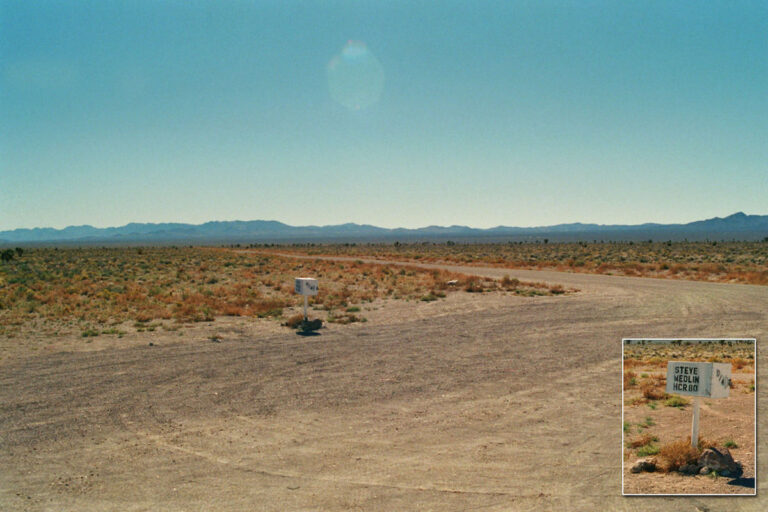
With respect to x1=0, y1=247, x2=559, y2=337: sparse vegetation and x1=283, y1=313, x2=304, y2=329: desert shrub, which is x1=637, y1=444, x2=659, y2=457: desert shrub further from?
x1=0, y1=247, x2=559, y2=337: sparse vegetation

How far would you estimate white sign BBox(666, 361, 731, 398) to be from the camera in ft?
14.9

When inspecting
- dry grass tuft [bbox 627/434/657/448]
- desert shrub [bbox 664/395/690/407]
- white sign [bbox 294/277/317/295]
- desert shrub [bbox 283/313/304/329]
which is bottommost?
desert shrub [bbox 283/313/304/329]

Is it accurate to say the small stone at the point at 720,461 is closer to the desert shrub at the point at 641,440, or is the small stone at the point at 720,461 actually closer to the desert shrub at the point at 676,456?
→ the desert shrub at the point at 676,456

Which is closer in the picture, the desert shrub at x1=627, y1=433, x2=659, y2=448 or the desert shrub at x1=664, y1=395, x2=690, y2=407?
the desert shrub at x1=627, y1=433, x2=659, y2=448

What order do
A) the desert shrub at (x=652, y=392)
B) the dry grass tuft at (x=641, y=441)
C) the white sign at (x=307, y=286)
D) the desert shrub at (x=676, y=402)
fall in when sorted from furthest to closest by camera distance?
the white sign at (x=307, y=286), the desert shrub at (x=652, y=392), the desert shrub at (x=676, y=402), the dry grass tuft at (x=641, y=441)

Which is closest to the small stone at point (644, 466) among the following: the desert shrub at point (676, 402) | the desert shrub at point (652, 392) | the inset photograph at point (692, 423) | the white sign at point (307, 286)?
the inset photograph at point (692, 423)

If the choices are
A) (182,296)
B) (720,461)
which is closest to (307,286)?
(182,296)

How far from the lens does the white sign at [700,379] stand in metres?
4.54

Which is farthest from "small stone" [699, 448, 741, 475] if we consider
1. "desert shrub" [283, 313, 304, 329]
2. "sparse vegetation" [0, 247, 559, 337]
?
"sparse vegetation" [0, 247, 559, 337]

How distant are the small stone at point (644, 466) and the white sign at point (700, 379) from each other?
1.50 metres

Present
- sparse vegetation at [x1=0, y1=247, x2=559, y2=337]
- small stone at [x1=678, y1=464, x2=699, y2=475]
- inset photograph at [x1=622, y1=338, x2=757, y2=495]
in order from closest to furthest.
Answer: inset photograph at [x1=622, y1=338, x2=757, y2=495] < small stone at [x1=678, y1=464, x2=699, y2=475] < sparse vegetation at [x1=0, y1=247, x2=559, y2=337]

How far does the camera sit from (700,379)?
4.63 meters

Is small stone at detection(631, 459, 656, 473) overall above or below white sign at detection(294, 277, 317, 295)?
below

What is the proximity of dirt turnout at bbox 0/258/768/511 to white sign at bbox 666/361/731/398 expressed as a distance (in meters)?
1.70
